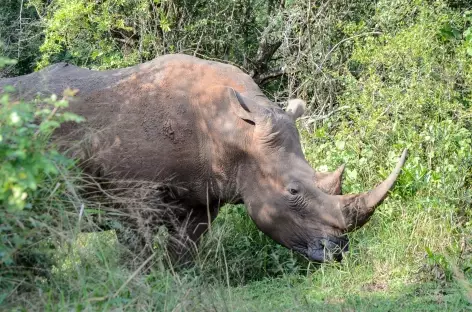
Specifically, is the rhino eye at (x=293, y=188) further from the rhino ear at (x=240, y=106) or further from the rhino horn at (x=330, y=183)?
the rhino ear at (x=240, y=106)

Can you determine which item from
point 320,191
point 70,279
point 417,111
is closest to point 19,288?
point 70,279

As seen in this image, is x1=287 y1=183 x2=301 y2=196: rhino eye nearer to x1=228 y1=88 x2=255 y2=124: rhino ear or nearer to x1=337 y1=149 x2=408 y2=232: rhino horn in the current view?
x1=337 y1=149 x2=408 y2=232: rhino horn

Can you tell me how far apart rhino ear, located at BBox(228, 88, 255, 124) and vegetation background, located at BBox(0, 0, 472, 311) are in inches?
39.0

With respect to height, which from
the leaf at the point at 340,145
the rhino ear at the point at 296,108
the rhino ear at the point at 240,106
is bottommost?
the leaf at the point at 340,145

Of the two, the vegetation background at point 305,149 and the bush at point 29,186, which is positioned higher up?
the bush at point 29,186

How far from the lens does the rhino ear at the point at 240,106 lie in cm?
792

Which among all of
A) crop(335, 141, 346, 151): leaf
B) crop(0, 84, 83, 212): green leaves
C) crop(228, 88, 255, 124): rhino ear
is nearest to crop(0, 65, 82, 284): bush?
crop(0, 84, 83, 212): green leaves

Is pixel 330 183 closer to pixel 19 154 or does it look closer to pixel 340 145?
pixel 340 145

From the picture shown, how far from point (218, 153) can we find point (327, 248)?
49.5 inches

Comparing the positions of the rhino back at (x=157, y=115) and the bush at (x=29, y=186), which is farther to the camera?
the rhino back at (x=157, y=115)

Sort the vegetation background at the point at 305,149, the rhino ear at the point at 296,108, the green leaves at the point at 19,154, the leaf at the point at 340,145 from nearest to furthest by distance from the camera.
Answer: the green leaves at the point at 19,154 < the vegetation background at the point at 305,149 < the rhino ear at the point at 296,108 < the leaf at the point at 340,145

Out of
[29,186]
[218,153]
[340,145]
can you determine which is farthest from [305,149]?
[29,186]

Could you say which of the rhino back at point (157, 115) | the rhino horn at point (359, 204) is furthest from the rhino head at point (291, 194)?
the rhino back at point (157, 115)

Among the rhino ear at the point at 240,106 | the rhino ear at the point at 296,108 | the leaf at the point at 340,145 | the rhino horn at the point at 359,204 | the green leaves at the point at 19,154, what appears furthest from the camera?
the leaf at the point at 340,145
